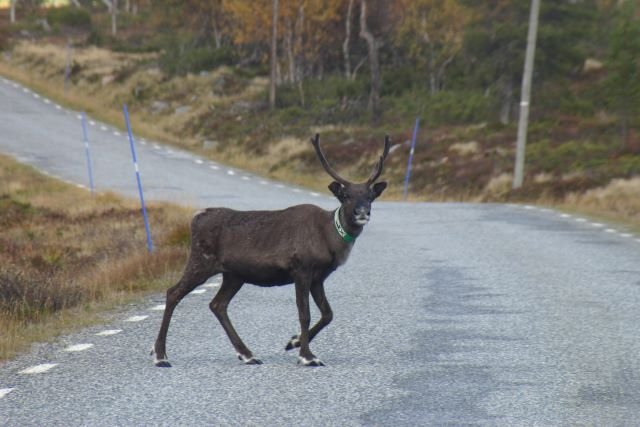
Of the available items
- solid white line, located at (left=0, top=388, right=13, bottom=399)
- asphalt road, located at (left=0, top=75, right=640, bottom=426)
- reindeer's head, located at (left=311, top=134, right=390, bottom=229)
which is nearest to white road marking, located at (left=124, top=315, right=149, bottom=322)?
asphalt road, located at (left=0, top=75, right=640, bottom=426)

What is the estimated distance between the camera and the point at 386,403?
754 centimetres

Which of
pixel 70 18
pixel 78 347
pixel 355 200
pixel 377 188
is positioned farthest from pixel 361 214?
pixel 70 18

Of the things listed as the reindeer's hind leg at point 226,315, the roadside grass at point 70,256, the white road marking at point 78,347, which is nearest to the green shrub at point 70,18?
the roadside grass at point 70,256

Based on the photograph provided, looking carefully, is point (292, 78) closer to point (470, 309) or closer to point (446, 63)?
point (446, 63)

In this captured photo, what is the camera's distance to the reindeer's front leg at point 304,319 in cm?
854

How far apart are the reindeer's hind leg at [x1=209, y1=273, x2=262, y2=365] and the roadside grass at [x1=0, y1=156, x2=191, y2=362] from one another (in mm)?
1802

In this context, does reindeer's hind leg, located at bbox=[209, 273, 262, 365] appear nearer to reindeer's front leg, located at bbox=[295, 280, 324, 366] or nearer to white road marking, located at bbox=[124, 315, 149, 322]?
reindeer's front leg, located at bbox=[295, 280, 324, 366]

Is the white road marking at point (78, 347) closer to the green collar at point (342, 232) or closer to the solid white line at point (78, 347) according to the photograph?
the solid white line at point (78, 347)

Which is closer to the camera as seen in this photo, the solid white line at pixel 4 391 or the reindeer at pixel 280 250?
the solid white line at pixel 4 391

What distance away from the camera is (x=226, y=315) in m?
9.09

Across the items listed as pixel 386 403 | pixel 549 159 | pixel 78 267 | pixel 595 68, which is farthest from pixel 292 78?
pixel 386 403

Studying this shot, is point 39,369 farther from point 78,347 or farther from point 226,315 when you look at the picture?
point 226,315

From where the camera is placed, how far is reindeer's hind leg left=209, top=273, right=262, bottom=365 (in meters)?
8.92

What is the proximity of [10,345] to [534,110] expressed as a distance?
42069 millimetres
